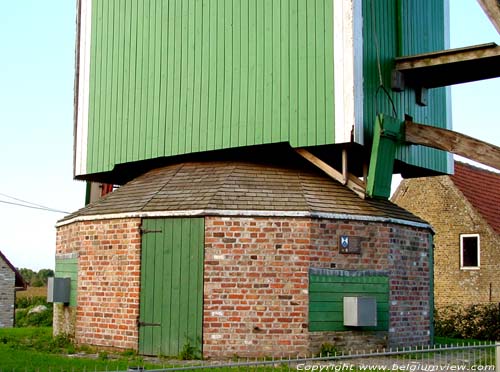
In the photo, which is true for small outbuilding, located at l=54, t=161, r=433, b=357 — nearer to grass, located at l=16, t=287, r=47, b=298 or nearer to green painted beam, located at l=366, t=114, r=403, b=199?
green painted beam, located at l=366, t=114, r=403, b=199

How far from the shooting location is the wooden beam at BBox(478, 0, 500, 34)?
1245cm

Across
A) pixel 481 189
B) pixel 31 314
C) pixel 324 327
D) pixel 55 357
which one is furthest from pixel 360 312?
pixel 31 314

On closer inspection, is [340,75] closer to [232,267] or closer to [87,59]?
[232,267]

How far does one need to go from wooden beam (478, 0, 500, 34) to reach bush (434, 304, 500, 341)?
1072 centimetres

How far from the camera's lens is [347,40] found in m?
14.0

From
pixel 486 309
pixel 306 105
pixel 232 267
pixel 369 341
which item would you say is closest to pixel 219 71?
pixel 306 105

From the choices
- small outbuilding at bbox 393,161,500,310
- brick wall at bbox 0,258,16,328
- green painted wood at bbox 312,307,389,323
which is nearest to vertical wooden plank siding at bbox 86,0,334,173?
green painted wood at bbox 312,307,389,323

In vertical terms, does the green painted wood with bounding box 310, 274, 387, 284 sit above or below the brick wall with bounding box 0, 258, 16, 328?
above

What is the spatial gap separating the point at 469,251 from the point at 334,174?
11.4 metres

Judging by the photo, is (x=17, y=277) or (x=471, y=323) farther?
(x=17, y=277)

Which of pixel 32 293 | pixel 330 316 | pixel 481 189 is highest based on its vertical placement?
pixel 481 189

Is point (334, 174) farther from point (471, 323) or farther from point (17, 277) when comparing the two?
point (17, 277)

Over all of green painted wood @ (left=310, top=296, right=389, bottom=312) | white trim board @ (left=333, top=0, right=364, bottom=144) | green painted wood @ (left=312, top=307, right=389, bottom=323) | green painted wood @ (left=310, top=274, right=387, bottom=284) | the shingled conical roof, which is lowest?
green painted wood @ (left=312, top=307, right=389, bottom=323)

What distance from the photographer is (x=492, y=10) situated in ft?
41.0
